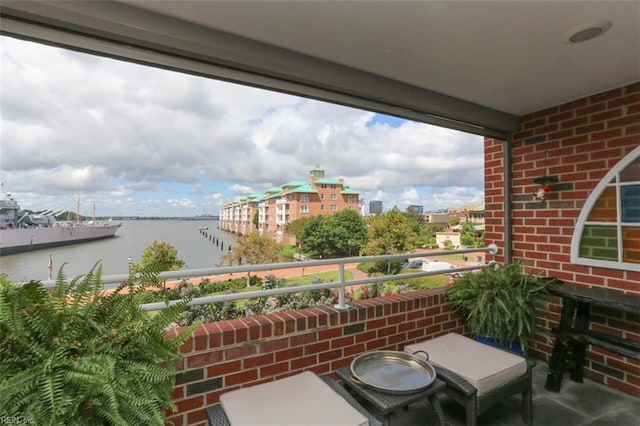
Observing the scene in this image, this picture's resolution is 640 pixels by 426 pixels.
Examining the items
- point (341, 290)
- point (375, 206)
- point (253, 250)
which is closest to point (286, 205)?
point (375, 206)

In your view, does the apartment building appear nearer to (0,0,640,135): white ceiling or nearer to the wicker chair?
(0,0,640,135): white ceiling

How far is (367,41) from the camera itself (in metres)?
1.68

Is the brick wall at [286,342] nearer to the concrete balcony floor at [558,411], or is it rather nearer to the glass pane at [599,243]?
the concrete balcony floor at [558,411]

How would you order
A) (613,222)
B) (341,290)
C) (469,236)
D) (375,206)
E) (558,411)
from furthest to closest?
(375,206)
(469,236)
(613,222)
(341,290)
(558,411)

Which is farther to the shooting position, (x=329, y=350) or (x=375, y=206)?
(x=375, y=206)

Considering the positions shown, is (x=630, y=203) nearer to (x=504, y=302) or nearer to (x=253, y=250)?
(x=504, y=302)

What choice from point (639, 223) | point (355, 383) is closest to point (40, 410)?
point (355, 383)

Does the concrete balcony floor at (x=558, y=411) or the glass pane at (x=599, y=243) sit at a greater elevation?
the glass pane at (x=599, y=243)

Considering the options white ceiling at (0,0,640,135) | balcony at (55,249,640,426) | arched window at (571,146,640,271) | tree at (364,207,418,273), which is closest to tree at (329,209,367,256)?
tree at (364,207,418,273)

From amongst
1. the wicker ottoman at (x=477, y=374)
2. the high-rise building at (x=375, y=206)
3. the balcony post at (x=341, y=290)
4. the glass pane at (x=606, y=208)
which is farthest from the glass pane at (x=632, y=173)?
the high-rise building at (x=375, y=206)

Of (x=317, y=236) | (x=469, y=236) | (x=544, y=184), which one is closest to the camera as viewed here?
(x=544, y=184)

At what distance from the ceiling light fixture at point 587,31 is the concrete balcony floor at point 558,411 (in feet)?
7.51

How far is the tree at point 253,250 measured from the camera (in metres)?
7.03

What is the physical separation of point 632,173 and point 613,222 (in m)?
0.39
